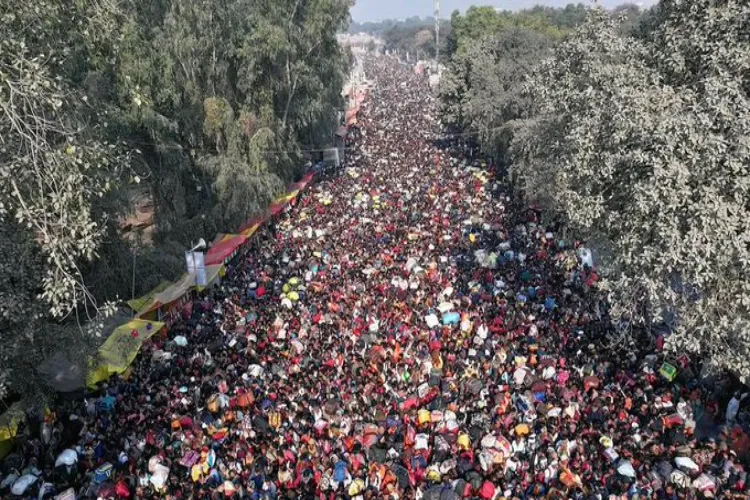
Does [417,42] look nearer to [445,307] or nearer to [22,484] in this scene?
[445,307]

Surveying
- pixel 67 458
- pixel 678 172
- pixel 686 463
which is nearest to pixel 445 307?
pixel 686 463

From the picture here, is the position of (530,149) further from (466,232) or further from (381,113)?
(381,113)

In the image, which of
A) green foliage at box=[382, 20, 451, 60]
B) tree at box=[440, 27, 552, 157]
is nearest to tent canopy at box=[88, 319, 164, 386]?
tree at box=[440, 27, 552, 157]

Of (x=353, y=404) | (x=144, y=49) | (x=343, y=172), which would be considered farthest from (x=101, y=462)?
(x=343, y=172)

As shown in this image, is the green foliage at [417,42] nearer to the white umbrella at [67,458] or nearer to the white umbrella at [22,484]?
the white umbrella at [67,458]

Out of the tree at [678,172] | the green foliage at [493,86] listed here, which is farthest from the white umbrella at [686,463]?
the green foliage at [493,86]
